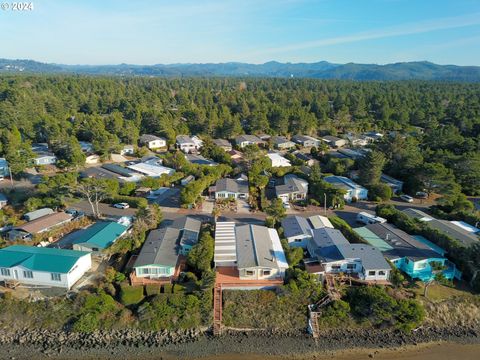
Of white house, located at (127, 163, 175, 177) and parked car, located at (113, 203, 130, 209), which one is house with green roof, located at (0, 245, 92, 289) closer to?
parked car, located at (113, 203, 130, 209)

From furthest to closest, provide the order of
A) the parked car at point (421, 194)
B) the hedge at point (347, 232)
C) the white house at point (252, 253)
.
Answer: the parked car at point (421, 194)
the hedge at point (347, 232)
the white house at point (252, 253)

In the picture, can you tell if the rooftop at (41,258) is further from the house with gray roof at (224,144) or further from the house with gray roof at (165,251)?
the house with gray roof at (224,144)

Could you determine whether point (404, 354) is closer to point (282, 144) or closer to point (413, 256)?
point (413, 256)

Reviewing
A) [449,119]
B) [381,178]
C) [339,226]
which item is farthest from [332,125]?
[339,226]

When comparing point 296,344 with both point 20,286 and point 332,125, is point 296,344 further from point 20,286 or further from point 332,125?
point 332,125

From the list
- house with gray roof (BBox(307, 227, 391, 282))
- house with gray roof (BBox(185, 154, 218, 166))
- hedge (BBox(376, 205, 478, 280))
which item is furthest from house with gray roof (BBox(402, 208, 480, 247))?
house with gray roof (BBox(185, 154, 218, 166))

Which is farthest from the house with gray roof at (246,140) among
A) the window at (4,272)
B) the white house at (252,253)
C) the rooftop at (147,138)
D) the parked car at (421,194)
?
the window at (4,272)
